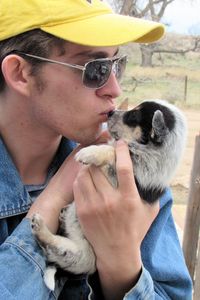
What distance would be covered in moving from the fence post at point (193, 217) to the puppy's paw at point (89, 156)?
1901 mm

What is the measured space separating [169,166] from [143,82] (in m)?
15.6

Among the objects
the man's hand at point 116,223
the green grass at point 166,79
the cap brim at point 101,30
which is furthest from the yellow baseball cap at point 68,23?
the green grass at point 166,79

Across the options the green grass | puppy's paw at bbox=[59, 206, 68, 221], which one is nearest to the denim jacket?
puppy's paw at bbox=[59, 206, 68, 221]

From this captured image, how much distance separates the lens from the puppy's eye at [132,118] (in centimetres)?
211

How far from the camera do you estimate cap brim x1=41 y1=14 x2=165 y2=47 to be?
174cm

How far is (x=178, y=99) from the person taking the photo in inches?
592

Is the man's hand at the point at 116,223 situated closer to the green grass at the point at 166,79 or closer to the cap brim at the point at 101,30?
the cap brim at the point at 101,30

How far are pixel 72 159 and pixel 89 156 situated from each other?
0.39 feet

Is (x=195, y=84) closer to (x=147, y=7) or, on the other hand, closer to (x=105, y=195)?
(x=147, y=7)

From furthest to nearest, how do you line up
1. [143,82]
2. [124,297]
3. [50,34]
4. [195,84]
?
[195,84], [143,82], [50,34], [124,297]

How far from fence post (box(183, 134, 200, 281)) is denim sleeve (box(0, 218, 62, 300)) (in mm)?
2176

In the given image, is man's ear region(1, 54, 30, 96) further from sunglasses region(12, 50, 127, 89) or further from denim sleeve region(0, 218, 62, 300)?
denim sleeve region(0, 218, 62, 300)

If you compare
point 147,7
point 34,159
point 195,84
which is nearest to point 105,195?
point 34,159

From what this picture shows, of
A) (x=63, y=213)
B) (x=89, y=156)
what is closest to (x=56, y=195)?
(x=63, y=213)
